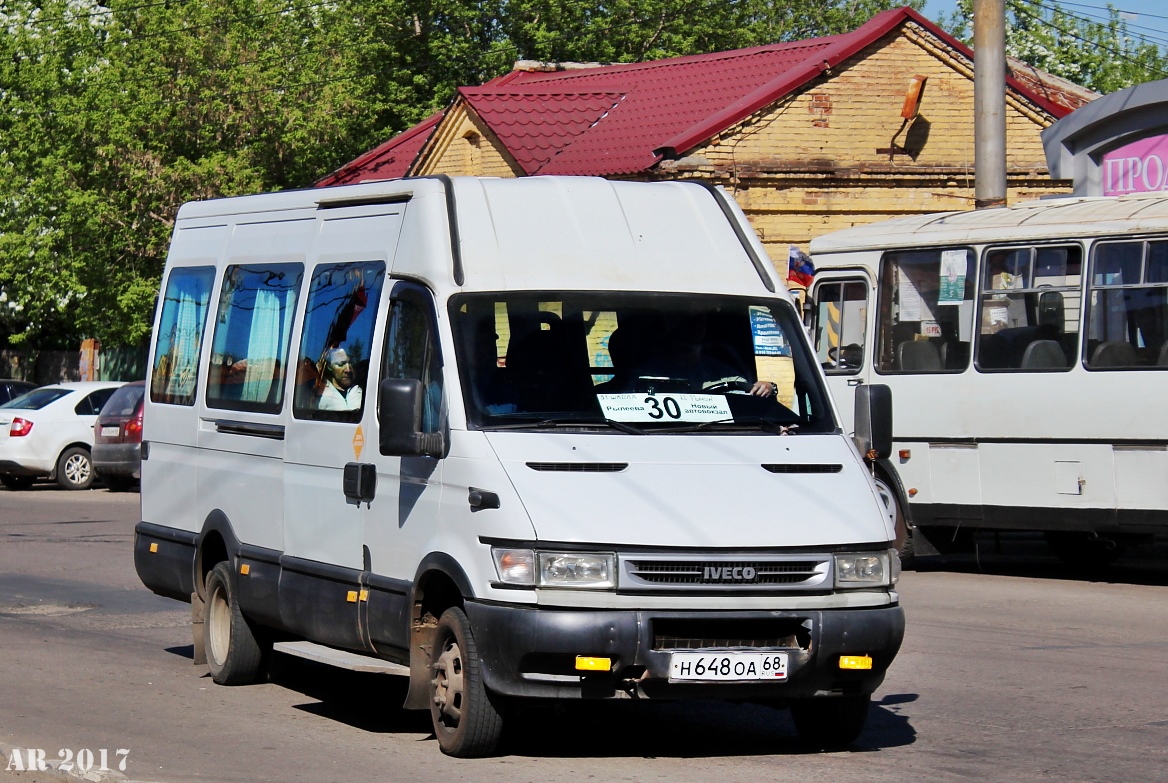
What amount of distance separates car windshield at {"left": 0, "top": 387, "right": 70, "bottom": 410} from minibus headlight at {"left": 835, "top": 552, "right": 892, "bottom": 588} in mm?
22485

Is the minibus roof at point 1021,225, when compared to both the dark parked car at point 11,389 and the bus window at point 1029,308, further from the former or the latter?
the dark parked car at point 11,389

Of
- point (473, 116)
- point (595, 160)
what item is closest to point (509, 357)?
point (595, 160)

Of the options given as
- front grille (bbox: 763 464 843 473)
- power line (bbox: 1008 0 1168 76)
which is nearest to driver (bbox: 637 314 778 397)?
front grille (bbox: 763 464 843 473)

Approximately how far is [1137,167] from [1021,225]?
26.0 feet

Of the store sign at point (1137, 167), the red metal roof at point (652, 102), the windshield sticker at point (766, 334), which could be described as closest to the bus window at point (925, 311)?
the store sign at point (1137, 167)

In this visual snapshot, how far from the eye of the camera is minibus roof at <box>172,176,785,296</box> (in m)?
8.00

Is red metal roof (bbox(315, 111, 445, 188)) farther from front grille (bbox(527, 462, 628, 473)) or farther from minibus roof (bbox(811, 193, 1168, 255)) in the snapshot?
front grille (bbox(527, 462, 628, 473))

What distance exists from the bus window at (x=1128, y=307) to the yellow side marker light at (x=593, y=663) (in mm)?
9186

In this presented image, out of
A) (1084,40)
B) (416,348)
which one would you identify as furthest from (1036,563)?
(1084,40)

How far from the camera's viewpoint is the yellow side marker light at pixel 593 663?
6969 mm

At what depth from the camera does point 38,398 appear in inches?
1110

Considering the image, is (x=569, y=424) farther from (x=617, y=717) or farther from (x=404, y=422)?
(x=617, y=717)

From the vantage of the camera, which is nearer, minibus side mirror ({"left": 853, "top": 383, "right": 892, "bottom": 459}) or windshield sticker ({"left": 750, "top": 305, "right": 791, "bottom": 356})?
windshield sticker ({"left": 750, "top": 305, "right": 791, "bottom": 356})

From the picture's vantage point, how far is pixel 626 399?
7738 millimetres
